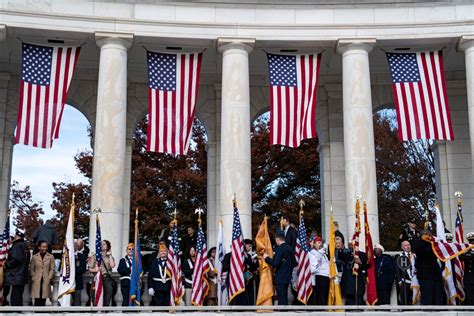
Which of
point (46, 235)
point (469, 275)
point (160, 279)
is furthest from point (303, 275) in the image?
point (46, 235)

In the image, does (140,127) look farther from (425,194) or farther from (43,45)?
(43,45)

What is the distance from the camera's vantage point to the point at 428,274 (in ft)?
92.0

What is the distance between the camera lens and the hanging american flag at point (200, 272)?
97.7 ft

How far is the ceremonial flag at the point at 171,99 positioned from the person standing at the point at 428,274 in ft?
55.8

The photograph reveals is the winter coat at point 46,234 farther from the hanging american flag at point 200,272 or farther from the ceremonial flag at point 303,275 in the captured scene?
the ceremonial flag at point 303,275

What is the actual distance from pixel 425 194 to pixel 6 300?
5455 centimetres

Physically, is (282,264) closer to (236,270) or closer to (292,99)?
(236,270)

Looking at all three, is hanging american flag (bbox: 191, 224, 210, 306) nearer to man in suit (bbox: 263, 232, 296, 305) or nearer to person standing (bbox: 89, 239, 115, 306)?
man in suit (bbox: 263, 232, 296, 305)

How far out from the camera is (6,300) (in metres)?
29.2

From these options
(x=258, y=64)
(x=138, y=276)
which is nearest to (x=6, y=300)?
(x=138, y=276)

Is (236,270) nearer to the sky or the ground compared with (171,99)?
nearer to the ground

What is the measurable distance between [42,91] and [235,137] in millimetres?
11956

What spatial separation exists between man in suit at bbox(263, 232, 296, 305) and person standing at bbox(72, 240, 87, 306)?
8016 millimetres

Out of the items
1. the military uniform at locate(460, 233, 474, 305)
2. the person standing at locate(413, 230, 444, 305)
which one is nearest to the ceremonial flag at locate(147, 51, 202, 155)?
the person standing at locate(413, 230, 444, 305)
